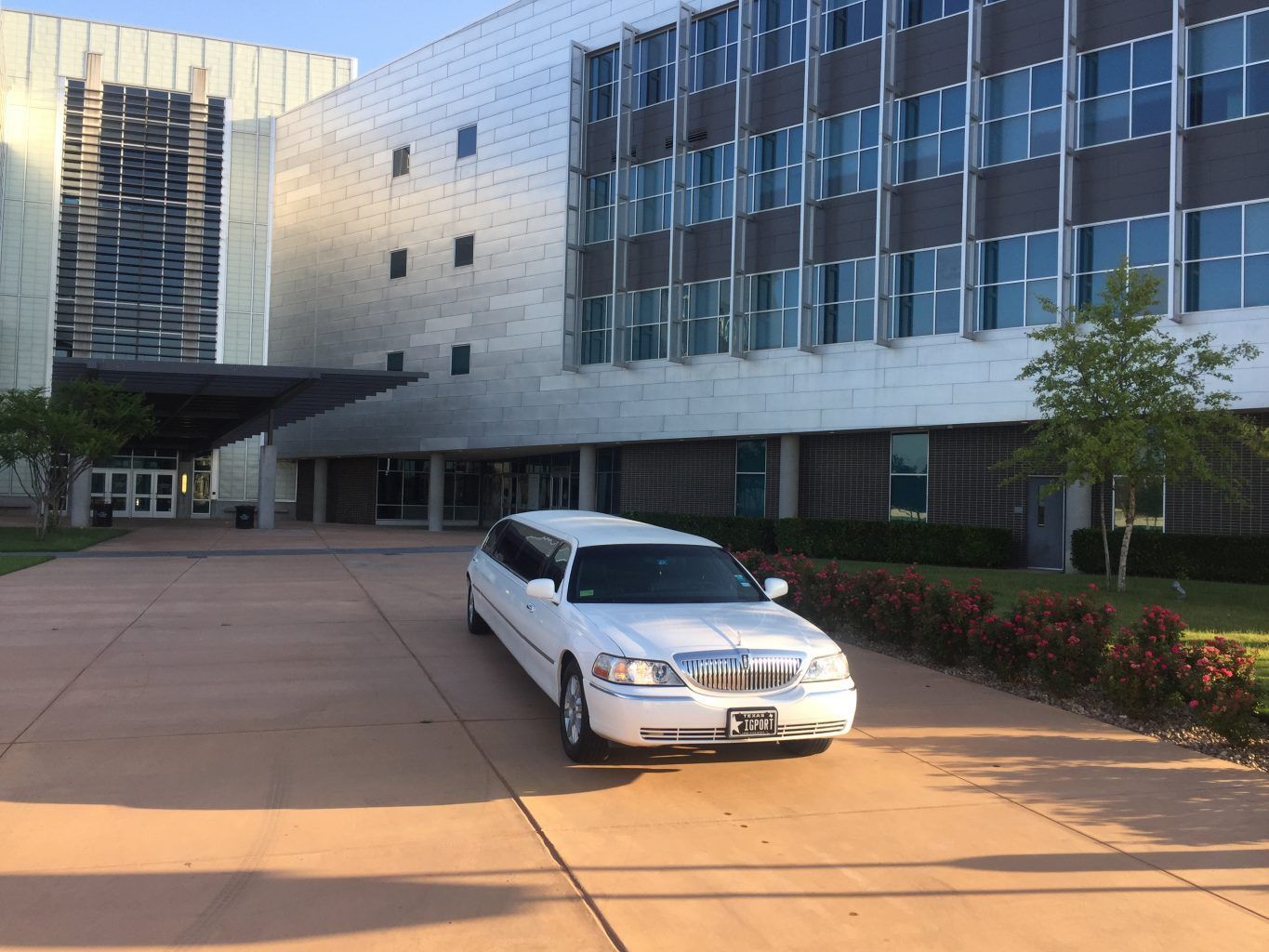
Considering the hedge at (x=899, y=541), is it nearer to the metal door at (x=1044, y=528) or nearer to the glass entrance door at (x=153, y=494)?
the metal door at (x=1044, y=528)

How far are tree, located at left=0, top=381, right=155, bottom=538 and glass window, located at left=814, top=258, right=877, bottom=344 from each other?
19.3 metres

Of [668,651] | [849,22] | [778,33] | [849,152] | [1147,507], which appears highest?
[778,33]

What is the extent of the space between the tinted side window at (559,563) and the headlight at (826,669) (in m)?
2.20

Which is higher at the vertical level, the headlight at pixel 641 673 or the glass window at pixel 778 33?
the glass window at pixel 778 33

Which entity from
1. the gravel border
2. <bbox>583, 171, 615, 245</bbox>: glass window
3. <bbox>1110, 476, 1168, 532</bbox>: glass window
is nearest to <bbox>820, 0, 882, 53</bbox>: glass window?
<bbox>583, 171, 615, 245</bbox>: glass window

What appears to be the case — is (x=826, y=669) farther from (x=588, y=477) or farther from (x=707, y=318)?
(x=588, y=477)

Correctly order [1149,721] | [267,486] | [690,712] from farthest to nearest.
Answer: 1. [267,486]
2. [1149,721]
3. [690,712]

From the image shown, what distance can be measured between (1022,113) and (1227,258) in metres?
5.99

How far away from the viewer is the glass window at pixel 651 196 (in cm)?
3319

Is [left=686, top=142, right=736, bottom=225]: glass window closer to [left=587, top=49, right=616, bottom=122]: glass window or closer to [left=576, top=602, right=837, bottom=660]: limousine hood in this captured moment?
[left=587, top=49, right=616, bottom=122]: glass window

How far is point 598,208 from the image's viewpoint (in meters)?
35.3

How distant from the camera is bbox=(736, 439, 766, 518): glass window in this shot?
3064 cm

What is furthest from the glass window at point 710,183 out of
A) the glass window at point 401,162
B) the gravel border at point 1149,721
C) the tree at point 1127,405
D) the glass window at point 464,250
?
the gravel border at point 1149,721

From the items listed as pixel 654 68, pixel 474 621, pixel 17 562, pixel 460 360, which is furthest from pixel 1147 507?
pixel 460 360
